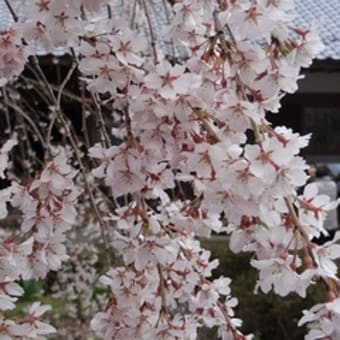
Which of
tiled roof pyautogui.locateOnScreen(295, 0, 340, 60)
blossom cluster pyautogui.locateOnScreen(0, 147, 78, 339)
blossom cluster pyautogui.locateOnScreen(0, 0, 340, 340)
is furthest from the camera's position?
tiled roof pyautogui.locateOnScreen(295, 0, 340, 60)

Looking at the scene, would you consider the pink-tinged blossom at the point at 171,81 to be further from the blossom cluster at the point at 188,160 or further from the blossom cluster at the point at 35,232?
the blossom cluster at the point at 35,232

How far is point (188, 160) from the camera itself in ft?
2.99

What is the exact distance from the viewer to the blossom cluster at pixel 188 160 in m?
0.83

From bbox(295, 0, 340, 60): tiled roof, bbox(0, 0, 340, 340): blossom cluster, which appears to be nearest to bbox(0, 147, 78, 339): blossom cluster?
bbox(0, 0, 340, 340): blossom cluster

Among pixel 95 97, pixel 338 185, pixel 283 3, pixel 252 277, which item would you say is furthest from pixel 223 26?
pixel 338 185

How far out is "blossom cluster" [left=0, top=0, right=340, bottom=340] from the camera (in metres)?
0.83

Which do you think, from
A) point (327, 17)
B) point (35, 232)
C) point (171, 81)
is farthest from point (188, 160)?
point (327, 17)

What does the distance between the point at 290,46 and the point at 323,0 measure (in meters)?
4.97

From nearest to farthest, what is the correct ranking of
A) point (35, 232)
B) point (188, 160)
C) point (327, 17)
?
point (188, 160) → point (35, 232) → point (327, 17)

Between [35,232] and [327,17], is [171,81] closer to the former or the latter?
[35,232]

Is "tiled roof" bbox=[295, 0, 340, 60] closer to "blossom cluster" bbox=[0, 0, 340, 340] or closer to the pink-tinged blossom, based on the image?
"blossom cluster" bbox=[0, 0, 340, 340]

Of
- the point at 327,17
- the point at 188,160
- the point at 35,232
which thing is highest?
the point at 188,160

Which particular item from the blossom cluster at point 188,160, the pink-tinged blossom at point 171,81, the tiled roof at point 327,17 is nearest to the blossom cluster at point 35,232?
the blossom cluster at point 188,160

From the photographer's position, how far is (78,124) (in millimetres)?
6086
